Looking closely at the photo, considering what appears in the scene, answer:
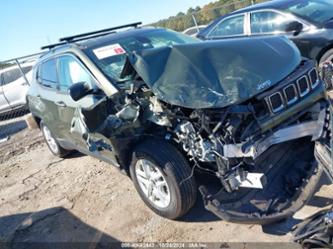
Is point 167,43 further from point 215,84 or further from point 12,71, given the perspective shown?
point 12,71

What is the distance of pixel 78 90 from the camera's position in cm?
425

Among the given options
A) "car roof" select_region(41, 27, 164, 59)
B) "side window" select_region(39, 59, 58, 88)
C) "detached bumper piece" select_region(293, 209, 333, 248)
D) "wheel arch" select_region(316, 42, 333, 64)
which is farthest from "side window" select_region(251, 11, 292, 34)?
"detached bumper piece" select_region(293, 209, 333, 248)

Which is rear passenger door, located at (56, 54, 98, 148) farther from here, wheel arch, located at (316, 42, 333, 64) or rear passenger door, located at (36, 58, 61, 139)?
wheel arch, located at (316, 42, 333, 64)

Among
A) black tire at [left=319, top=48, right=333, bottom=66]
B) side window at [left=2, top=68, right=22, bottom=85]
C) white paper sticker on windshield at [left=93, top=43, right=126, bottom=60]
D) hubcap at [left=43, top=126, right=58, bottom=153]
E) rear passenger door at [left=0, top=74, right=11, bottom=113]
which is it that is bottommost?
rear passenger door at [left=0, top=74, right=11, bottom=113]

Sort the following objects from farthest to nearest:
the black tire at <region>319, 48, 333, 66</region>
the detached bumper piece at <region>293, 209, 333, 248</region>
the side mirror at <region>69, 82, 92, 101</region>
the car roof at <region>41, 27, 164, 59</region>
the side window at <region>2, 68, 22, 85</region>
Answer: the side window at <region>2, 68, 22, 85</region> < the black tire at <region>319, 48, 333, 66</region> < the car roof at <region>41, 27, 164, 59</region> < the side mirror at <region>69, 82, 92, 101</region> < the detached bumper piece at <region>293, 209, 333, 248</region>

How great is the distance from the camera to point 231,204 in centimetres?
348

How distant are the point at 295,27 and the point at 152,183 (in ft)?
14.2

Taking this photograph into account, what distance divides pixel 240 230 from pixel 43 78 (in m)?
4.01

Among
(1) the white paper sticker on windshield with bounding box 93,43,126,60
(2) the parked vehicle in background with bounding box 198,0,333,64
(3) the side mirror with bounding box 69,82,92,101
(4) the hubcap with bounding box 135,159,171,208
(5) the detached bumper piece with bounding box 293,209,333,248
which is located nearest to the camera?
(5) the detached bumper piece with bounding box 293,209,333,248

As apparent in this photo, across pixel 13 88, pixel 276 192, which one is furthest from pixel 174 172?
pixel 13 88

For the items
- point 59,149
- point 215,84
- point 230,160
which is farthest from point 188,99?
point 59,149

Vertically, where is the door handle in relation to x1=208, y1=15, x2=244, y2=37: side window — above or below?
above

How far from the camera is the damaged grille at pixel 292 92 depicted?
134 inches

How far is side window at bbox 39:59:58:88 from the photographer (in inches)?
227
